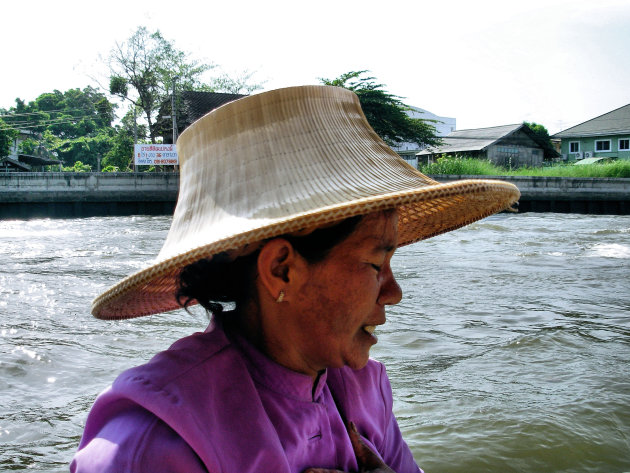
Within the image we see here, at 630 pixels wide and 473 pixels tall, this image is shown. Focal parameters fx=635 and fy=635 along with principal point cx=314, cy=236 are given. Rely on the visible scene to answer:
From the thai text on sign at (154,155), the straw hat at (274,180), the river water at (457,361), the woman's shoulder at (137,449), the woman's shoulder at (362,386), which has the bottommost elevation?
the river water at (457,361)

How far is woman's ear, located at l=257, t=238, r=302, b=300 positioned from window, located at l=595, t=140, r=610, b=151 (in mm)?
36653

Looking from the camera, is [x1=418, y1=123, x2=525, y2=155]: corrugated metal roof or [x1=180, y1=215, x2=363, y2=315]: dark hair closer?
[x1=180, y1=215, x2=363, y2=315]: dark hair

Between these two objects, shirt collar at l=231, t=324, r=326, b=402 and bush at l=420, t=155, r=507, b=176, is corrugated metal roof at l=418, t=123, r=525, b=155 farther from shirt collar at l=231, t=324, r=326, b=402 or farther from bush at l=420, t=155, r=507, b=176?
shirt collar at l=231, t=324, r=326, b=402

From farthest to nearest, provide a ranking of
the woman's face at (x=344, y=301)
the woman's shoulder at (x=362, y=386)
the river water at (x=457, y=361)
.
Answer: the river water at (x=457, y=361), the woman's shoulder at (x=362, y=386), the woman's face at (x=344, y=301)

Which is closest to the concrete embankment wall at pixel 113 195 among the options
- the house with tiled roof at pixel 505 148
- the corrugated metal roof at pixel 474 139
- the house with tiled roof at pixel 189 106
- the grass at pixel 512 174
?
the grass at pixel 512 174

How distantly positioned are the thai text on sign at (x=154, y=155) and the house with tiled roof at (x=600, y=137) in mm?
21647

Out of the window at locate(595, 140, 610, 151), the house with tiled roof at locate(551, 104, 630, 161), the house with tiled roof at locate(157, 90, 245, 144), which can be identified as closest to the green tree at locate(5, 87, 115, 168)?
the house with tiled roof at locate(157, 90, 245, 144)

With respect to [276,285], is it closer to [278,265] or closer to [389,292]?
[278,265]

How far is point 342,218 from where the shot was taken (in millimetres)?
927

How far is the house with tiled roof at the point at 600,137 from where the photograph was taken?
109 feet

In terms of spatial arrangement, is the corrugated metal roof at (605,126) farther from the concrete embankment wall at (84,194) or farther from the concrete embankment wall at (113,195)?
the concrete embankment wall at (84,194)

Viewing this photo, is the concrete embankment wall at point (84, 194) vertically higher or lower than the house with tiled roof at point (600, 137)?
lower

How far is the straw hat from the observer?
902 millimetres

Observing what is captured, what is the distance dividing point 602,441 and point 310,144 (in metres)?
1.97
